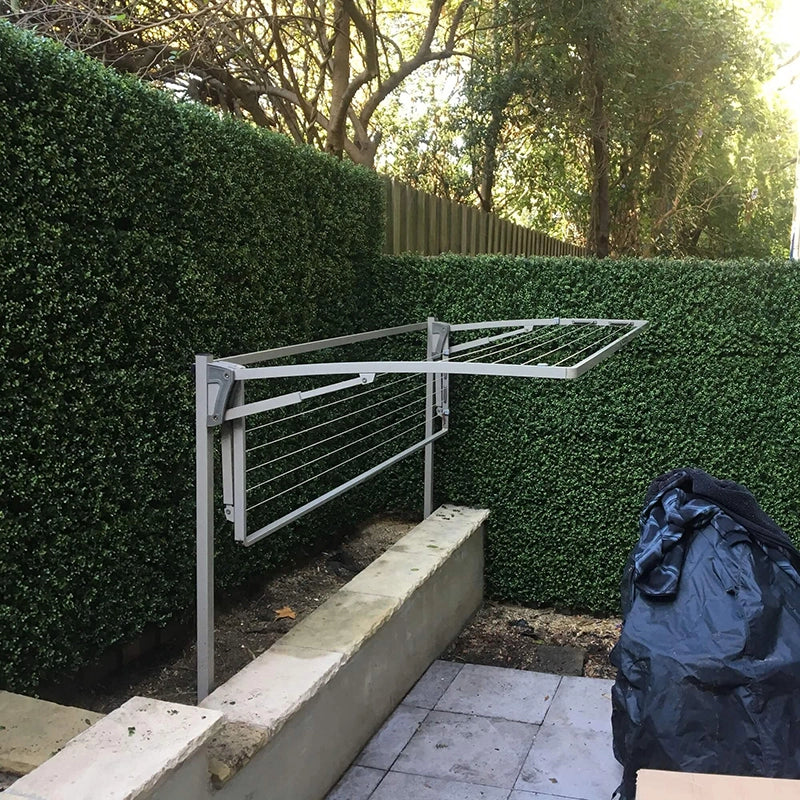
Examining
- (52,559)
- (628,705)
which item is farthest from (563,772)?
(52,559)

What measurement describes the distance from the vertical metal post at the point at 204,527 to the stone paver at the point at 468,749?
917mm

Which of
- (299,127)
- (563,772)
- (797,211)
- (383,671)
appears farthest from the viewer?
(299,127)

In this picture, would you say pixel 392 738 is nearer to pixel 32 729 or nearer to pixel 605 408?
pixel 32 729

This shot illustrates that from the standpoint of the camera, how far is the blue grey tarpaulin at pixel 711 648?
229 centimetres

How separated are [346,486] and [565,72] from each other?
561cm

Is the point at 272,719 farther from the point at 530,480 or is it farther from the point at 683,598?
the point at 530,480

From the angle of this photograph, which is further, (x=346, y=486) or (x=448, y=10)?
(x=448, y=10)

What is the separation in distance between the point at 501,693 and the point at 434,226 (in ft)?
10.8

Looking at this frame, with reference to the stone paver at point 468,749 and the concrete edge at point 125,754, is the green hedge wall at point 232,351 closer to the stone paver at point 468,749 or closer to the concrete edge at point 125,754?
the concrete edge at point 125,754

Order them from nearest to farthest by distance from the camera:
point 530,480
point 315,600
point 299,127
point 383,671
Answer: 1. point 383,671
2. point 315,600
3. point 530,480
4. point 299,127

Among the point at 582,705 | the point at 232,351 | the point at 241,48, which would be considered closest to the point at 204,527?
the point at 232,351

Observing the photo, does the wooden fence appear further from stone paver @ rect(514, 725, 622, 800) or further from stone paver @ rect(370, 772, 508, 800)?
stone paver @ rect(370, 772, 508, 800)

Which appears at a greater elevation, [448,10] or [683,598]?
[448,10]

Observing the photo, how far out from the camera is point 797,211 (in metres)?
5.41
